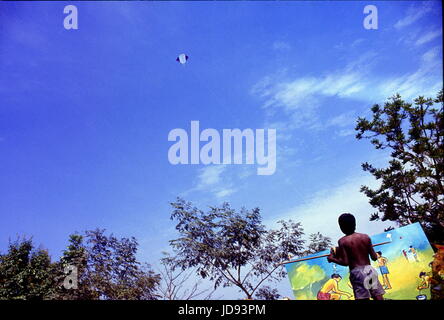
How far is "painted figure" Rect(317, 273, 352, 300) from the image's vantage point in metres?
9.34

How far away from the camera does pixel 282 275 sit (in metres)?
16.5

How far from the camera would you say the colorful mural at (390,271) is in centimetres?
832

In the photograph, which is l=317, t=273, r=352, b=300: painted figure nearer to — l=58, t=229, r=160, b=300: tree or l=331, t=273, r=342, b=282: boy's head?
l=331, t=273, r=342, b=282: boy's head

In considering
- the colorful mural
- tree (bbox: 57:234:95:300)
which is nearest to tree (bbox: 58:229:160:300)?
tree (bbox: 57:234:95:300)

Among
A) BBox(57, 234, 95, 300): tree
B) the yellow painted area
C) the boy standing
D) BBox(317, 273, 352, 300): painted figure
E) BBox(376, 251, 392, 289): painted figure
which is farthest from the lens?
BBox(57, 234, 95, 300): tree

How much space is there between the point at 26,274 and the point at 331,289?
17978mm

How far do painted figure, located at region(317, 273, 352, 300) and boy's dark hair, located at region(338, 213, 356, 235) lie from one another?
18.2 feet

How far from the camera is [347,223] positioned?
4.57 metres
